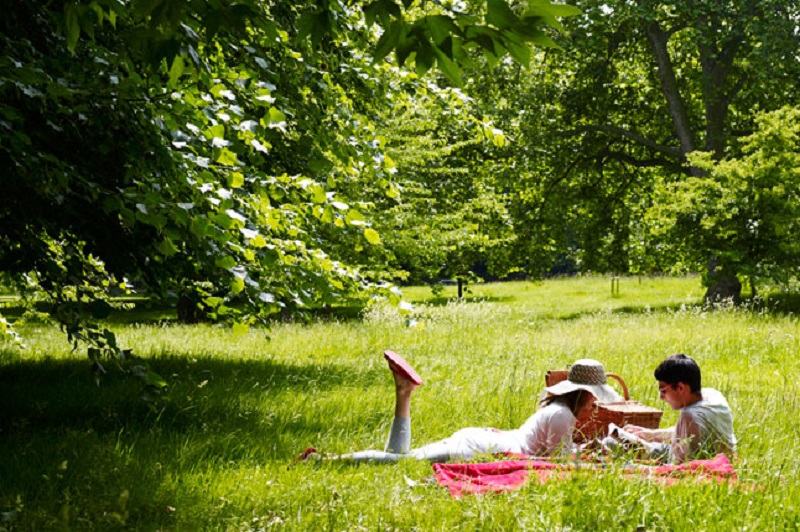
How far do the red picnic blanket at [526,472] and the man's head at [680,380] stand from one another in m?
0.58

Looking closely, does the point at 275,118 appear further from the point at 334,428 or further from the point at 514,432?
the point at 514,432

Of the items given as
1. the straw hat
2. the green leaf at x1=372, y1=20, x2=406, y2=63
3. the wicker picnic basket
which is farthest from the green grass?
the green leaf at x1=372, y1=20, x2=406, y2=63

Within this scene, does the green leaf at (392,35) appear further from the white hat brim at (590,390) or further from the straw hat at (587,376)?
the straw hat at (587,376)

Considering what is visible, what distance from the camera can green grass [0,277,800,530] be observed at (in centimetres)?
400

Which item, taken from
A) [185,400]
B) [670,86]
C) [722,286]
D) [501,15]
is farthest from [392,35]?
[670,86]

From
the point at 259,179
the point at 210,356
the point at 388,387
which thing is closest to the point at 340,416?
the point at 388,387

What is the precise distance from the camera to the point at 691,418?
542 centimetres

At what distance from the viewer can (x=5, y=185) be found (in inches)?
187

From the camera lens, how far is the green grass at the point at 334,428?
400 centimetres

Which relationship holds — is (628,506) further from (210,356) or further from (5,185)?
(210,356)

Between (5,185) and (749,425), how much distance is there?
16.9 feet

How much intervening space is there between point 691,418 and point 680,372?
30 centimetres

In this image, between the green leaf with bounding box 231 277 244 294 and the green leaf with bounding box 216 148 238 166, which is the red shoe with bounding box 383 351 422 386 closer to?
the green leaf with bounding box 231 277 244 294

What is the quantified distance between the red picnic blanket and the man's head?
575 millimetres
